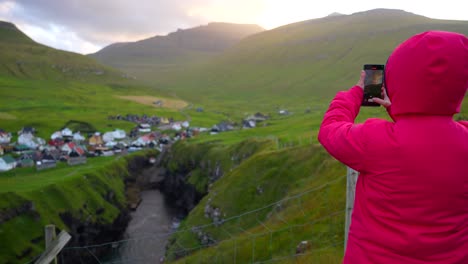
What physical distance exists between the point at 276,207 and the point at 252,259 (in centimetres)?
1014

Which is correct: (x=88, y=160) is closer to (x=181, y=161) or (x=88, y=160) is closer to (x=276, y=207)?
(x=181, y=161)

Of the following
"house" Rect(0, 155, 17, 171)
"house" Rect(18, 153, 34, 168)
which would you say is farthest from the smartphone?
"house" Rect(18, 153, 34, 168)

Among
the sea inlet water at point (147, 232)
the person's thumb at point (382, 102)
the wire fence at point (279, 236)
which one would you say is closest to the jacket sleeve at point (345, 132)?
the person's thumb at point (382, 102)

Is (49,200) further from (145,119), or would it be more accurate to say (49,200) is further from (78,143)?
(145,119)

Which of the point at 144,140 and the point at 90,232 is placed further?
the point at 144,140

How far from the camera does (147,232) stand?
5347 cm

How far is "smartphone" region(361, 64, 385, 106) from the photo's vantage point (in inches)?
143

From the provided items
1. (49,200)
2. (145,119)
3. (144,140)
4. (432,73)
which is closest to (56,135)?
(144,140)

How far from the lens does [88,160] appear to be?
8631cm

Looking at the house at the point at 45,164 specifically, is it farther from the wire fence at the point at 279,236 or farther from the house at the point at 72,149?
the wire fence at the point at 279,236

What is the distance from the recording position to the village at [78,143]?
8281 cm

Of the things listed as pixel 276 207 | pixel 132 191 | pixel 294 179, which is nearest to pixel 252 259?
pixel 276 207

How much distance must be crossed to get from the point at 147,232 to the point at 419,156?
54.2 meters

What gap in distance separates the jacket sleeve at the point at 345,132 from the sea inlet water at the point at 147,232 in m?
32.7
